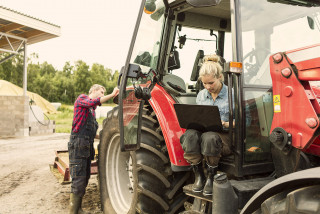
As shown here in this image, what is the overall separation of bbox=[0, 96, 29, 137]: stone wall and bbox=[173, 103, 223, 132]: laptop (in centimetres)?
1129

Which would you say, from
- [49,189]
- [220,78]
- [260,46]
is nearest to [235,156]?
[220,78]

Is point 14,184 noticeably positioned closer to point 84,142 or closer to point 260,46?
point 84,142

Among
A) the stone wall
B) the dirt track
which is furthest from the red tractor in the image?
the stone wall

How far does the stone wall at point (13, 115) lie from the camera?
12352mm

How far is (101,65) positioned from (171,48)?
60.7 m

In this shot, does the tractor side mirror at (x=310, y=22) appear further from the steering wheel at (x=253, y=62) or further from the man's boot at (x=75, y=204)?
the man's boot at (x=75, y=204)

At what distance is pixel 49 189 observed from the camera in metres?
5.14

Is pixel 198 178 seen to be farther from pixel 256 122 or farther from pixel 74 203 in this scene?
pixel 74 203

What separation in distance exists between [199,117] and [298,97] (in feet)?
2.30

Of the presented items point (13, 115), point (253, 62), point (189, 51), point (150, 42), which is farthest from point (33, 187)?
point (13, 115)

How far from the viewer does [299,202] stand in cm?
147

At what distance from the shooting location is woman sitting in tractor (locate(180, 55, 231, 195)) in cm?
225

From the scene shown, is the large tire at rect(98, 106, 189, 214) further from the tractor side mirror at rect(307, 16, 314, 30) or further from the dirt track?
the dirt track

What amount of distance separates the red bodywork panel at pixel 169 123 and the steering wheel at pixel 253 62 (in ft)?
2.45
